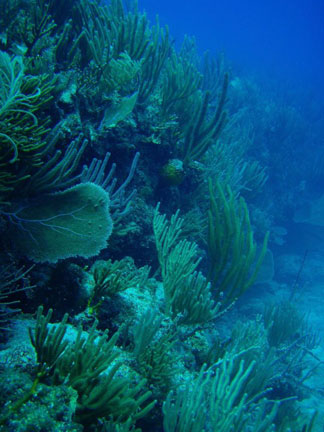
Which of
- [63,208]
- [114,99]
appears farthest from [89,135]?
[63,208]

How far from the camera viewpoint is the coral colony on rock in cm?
156

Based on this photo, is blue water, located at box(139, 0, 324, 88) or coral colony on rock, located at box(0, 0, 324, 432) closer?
coral colony on rock, located at box(0, 0, 324, 432)

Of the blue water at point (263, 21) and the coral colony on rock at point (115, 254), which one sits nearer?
the coral colony on rock at point (115, 254)

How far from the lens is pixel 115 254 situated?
3564 millimetres

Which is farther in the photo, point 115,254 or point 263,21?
point 263,21

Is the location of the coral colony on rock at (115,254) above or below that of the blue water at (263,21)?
below

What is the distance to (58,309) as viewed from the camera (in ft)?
7.83

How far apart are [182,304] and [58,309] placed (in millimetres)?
1241

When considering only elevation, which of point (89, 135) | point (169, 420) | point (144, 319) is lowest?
point (169, 420)

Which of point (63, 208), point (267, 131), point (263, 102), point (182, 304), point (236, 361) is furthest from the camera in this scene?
point (263, 102)

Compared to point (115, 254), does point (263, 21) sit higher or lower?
higher

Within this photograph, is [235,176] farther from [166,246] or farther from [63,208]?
[63,208]

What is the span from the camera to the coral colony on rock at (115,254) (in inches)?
61.3

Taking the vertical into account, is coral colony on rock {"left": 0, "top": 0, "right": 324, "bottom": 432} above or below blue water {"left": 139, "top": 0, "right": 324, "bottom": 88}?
below
